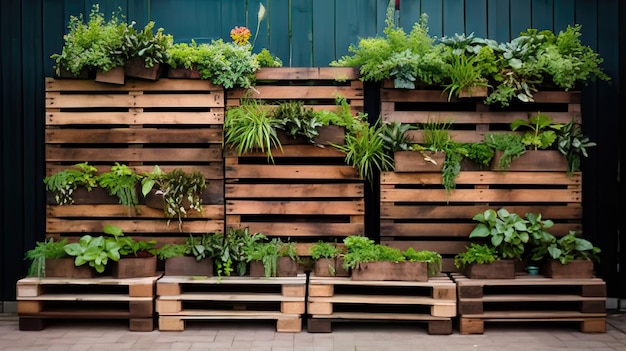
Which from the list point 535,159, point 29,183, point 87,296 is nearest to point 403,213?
point 535,159

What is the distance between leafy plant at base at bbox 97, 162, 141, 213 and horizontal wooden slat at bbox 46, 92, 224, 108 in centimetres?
69

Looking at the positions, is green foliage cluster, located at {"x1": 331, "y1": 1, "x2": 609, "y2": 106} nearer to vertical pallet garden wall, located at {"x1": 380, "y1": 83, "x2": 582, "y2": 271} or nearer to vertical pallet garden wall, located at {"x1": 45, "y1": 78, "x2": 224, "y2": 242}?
vertical pallet garden wall, located at {"x1": 380, "y1": 83, "x2": 582, "y2": 271}

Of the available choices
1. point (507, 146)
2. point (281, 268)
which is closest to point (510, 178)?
point (507, 146)

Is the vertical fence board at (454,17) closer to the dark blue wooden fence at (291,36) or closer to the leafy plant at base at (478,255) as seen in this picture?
the dark blue wooden fence at (291,36)

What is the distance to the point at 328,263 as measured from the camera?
6.19 meters

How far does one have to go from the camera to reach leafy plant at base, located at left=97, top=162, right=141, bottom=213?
6.42 metres

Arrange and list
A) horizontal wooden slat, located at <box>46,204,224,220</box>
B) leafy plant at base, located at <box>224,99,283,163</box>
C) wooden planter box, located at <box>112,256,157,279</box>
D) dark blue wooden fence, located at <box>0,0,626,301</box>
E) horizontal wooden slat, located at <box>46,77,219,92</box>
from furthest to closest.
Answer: dark blue wooden fence, located at <box>0,0,626,301</box>
horizontal wooden slat, located at <box>46,77,219,92</box>
horizontal wooden slat, located at <box>46,204,224,220</box>
leafy plant at base, located at <box>224,99,283,163</box>
wooden planter box, located at <box>112,256,157,279</box>

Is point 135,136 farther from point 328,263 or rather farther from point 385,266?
point 385,266

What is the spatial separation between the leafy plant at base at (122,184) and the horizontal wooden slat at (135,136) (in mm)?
337

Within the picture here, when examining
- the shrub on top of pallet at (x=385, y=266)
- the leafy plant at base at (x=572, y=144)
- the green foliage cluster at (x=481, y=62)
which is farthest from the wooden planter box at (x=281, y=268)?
the leafy plant at base at (x=572, y=144)

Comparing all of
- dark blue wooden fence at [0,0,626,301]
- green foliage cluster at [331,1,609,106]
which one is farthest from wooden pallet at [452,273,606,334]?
green foliage cluster at [331,1,609,106]

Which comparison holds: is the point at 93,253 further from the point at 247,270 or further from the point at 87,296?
the point at 247,270

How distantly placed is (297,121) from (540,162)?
2510mm

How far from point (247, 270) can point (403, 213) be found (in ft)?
5.54
